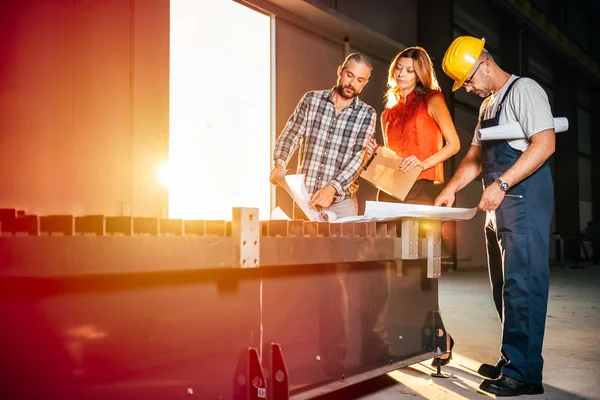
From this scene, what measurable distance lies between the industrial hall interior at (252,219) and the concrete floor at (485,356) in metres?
0.02

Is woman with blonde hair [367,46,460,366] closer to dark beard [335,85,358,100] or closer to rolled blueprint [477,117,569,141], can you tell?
dark beard [335,85,358,100]

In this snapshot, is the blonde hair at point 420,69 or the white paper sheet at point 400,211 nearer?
the white paper sheet at point 400,211

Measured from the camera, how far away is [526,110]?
2.46 m

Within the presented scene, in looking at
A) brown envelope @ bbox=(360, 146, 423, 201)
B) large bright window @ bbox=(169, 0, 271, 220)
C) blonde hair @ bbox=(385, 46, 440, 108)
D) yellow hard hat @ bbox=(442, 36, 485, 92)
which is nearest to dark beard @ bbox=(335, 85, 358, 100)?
blonde hair @ bbox=(385, 46, 440, 108)

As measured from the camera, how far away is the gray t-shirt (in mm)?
2441

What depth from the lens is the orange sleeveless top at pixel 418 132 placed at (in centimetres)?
290

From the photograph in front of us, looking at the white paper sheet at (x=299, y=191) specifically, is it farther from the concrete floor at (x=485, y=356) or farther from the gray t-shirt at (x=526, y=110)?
the gray t-shirt at (x=526, y=110)

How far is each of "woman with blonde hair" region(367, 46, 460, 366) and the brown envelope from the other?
140 mm

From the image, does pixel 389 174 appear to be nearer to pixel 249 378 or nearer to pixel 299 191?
pixel 299 191

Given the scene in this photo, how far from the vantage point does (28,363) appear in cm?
140

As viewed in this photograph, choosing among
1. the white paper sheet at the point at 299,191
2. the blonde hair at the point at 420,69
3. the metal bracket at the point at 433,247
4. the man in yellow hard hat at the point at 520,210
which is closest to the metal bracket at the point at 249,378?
the white paper sheet at the point at 299,191

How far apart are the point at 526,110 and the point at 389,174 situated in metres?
0.69

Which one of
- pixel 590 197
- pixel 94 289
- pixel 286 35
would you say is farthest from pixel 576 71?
pixel 94 289

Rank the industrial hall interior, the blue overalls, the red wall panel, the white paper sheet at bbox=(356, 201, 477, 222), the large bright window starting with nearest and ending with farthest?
the industrial hall interior < the white paper sheet at bbox=(356, 201, 477, 222) < the blue overalls < the red wall panel < the large bright window
